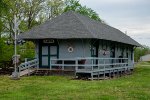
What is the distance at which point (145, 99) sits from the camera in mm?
15586

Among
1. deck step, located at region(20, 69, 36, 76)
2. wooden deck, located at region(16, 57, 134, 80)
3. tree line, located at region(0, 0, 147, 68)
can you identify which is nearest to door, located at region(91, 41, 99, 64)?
wooden deck, located at region(16, 57, 134, 80)

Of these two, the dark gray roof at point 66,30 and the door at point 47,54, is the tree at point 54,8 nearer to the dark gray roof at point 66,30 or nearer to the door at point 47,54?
the dark gray roof at point 66,30

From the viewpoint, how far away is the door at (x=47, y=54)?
31.4m

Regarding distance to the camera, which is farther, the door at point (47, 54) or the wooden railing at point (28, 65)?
the door at point (47, 54)

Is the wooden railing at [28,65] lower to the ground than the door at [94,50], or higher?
lower

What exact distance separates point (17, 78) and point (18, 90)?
6589 mm

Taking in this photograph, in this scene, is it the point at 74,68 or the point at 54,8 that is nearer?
the point at 74,68

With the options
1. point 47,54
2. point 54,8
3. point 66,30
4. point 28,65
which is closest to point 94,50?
point 66,30

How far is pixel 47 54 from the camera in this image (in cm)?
3164

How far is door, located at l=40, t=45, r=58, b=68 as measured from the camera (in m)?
31.4

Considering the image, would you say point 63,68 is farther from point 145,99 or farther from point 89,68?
point 145,99

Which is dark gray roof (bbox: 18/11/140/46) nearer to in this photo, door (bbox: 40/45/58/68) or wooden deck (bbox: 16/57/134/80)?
door (bbox: 40/45/58/68)

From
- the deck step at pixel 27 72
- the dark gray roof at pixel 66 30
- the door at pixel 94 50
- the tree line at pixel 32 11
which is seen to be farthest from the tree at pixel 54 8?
the deck step at pixel 27 72

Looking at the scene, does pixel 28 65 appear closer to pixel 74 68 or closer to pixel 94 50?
pixel 74 68
